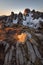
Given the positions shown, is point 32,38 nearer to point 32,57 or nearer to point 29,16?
point 32,57

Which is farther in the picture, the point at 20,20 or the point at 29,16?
the point at 29,16

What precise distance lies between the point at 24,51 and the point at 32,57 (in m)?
2.19

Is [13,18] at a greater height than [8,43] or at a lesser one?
lesser

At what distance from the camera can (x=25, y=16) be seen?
2891 inches

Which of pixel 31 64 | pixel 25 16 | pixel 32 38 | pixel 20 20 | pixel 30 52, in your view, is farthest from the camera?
pixel 25 16

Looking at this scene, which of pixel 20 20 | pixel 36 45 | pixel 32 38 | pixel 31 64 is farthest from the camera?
pixel 20 20

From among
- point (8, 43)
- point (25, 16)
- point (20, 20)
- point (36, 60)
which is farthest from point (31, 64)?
point (25, 16)

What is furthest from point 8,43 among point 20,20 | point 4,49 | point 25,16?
point 25,16

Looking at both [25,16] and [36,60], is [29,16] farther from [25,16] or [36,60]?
[36,60]

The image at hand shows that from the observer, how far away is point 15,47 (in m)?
25.8

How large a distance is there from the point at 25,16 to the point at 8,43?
158ft

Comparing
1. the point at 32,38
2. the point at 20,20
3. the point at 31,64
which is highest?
the point at 32,38

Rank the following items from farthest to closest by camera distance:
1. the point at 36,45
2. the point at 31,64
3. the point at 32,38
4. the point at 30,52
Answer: the point at 32,38 < the point at 36,45 < the point at 30,52 < the point at 31,64

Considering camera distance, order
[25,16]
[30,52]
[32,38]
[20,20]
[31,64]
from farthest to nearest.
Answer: [25,16] < [20,20] < [32,38] < [30,52] < [31,64]
